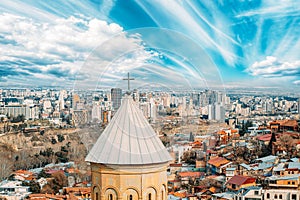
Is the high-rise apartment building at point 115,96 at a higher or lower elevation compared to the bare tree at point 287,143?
higher

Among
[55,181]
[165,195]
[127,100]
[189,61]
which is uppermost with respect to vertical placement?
[189,61]

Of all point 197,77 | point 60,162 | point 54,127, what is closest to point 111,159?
point 197,77

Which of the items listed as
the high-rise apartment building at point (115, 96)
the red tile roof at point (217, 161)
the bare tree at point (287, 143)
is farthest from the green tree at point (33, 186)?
the high-rise apartment building at point (115, 96)

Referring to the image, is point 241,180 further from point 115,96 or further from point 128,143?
point 128,143

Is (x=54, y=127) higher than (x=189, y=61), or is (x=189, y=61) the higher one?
(x=189, y=61)

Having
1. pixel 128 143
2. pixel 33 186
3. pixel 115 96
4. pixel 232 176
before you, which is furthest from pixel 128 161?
pixel 33 186

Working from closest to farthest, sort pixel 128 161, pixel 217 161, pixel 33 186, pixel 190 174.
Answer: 1. pixel 128 161
2. pixel 190 174
3. pixel 33 186
4. pixel 217 161

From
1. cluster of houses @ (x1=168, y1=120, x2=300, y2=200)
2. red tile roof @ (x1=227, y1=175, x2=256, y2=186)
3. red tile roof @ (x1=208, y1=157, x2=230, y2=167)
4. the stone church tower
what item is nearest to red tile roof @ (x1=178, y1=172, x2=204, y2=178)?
cluster of houses @ (x1=168, y1=120, x2=300, y2=200)

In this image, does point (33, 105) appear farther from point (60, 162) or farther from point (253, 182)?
point (253, 182)

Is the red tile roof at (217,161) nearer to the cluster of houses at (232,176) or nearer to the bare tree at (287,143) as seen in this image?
the cluster of houses at (232,176)
